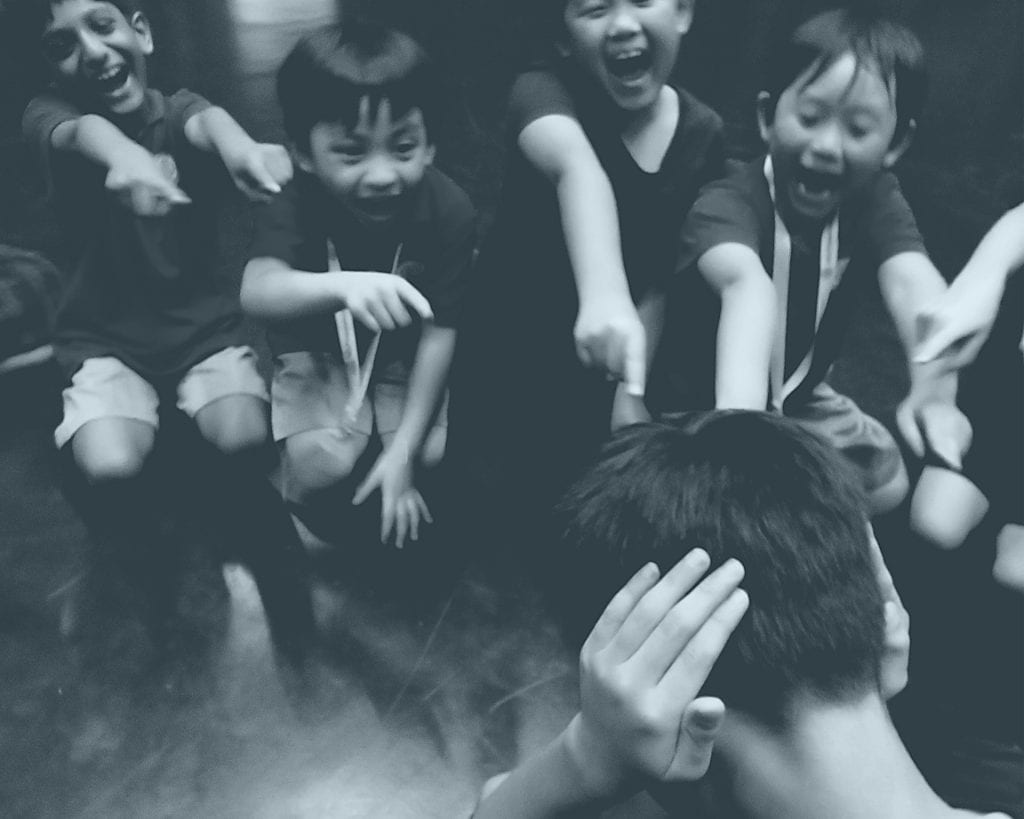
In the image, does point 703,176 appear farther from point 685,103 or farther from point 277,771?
point 277,771

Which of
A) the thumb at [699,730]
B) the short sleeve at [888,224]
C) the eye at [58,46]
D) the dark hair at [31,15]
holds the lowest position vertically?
the thumb at [699,730]

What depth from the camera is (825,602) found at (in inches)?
20.7

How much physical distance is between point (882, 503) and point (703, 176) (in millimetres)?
380

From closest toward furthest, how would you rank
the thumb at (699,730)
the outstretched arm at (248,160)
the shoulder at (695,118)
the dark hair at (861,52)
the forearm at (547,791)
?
the thumb at (699,730), the forearm at (547,791), the dark hair at (861,52), the outstretched arm at (248,160), the shoulder at (695,118)

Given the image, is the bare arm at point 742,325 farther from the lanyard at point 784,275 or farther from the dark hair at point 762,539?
the dark hair at point 762,539

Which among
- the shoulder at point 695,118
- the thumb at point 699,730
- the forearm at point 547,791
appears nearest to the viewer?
the thumb at point 699,730

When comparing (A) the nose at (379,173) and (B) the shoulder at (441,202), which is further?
(B) the shoulder at (441,202)

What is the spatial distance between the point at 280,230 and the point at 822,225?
485 mm

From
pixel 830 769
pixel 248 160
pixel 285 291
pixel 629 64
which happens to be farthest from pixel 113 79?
pixel 830 769

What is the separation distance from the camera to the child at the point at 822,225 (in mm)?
722

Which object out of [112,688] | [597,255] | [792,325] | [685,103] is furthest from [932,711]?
[112,688]

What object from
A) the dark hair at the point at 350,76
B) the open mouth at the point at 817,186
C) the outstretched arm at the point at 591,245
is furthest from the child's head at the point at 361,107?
the open mouth at the point at 817,186

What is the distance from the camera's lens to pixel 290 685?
0.85m

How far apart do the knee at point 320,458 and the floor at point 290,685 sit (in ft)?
0.27
